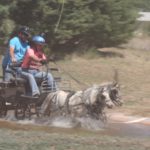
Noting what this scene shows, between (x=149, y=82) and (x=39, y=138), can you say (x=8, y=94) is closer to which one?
(x=39, y=138)

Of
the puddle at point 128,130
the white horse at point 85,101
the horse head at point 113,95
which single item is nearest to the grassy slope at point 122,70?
the puddle at point 128,130

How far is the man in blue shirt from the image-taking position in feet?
44.0

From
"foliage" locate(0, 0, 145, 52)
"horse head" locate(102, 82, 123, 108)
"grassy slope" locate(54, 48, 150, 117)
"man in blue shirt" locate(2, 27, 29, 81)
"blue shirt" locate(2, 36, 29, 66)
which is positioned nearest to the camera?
"horse head" locate(102, 82, 123, 108)

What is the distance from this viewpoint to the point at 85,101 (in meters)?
12.1

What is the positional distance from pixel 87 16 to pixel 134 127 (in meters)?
11.1

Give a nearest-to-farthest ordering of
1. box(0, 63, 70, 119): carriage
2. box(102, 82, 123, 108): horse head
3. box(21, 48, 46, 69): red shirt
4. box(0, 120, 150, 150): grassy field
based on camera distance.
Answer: box(0, 120, 150, 150): grassy field
box(102, 82, 123, 108): horse head
box(21, 48, 46, 69): red shirt
box(0, 63, 70, 119): carriage

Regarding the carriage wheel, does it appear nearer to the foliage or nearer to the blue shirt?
the blue shirt

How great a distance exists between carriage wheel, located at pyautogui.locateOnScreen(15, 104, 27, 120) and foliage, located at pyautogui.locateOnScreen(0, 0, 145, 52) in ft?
31.7

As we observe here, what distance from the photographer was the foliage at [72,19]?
76.1ft

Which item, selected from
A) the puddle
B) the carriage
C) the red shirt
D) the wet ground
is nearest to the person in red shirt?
the red shirt

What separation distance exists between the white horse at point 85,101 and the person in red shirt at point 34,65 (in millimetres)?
415

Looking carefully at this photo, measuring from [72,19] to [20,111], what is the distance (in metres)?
10.5

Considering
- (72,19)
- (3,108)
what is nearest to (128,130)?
(3,108)

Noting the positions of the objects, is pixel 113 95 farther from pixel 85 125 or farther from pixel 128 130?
pixel 128 130
